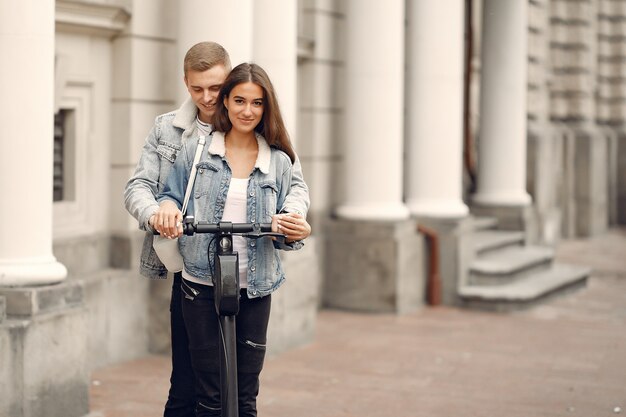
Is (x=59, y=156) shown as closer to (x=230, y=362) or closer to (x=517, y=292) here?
(x=230, y=362)

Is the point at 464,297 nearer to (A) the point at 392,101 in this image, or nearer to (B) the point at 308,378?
(A) the point at 392,101

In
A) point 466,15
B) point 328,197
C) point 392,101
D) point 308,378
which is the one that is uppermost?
point 466,15

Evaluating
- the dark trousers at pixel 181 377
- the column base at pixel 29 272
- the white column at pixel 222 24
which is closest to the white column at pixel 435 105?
the white column at pixel 222 24

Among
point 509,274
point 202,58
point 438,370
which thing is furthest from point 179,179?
point 509,274

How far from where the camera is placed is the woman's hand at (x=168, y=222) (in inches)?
183

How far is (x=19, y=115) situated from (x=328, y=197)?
618 centimetres

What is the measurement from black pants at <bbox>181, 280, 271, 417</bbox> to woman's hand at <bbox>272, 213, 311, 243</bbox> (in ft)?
1.33

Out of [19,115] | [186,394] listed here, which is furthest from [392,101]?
[186,394]

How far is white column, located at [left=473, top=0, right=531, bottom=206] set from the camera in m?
15.9

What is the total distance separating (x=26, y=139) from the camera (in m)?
6.92

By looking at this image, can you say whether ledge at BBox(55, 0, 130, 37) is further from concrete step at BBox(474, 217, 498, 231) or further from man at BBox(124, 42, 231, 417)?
concrete step at BBox(474, 217, 498, 231)

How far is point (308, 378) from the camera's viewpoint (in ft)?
29.2

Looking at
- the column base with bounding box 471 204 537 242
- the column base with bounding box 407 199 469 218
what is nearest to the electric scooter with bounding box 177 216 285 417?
the column base with bounding box 407 199 469 218

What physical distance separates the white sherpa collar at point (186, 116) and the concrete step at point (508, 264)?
841 centimetres
